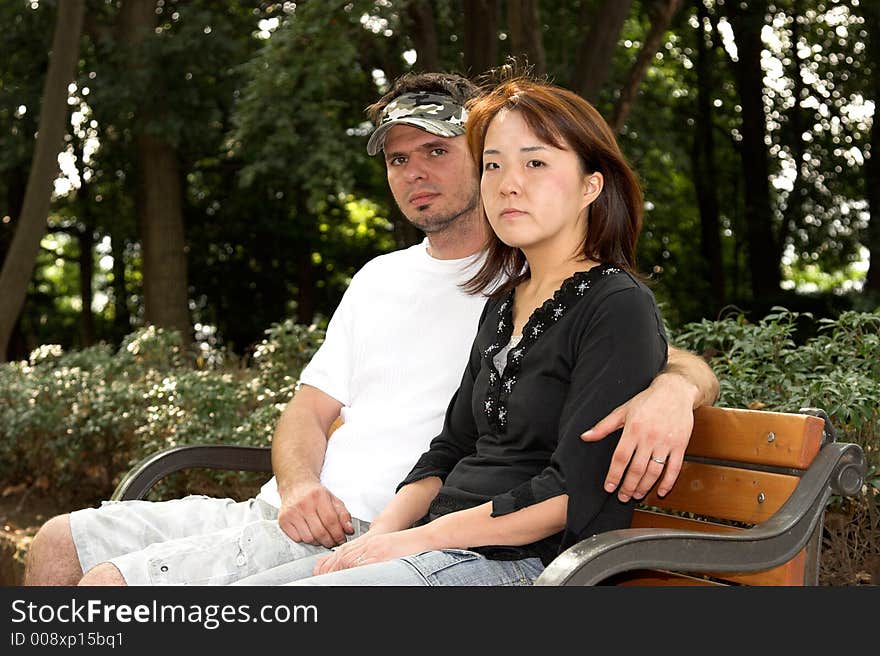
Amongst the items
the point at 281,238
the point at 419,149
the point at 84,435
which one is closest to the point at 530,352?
the point at 419,149

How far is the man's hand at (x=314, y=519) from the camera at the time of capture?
9.91 ft

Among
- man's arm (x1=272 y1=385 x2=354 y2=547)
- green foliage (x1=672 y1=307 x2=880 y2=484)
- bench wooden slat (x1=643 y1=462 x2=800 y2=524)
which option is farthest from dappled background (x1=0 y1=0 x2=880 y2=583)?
man's arm (x1=272 y1=385 x2=354 y2=547)

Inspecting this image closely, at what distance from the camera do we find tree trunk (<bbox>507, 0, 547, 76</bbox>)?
9344 mm

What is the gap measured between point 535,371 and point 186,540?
1.08m

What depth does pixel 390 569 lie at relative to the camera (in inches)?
94.0

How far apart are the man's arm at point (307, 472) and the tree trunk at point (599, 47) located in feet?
23.9

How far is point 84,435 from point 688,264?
16.2 m

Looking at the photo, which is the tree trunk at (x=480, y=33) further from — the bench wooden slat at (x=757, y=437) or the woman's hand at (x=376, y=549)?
the woman's hand at (x=376, y=549)

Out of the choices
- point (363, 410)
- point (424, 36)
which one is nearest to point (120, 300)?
point (424, 36)

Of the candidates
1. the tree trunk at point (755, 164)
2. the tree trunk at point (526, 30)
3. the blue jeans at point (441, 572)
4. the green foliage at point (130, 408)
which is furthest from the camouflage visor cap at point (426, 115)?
the tree trunk at point (755, 164)

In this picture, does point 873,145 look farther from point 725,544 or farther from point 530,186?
point 725,544

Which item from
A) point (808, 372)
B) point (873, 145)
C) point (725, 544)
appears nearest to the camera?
point (725, 544)

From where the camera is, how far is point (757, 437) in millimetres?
2508
